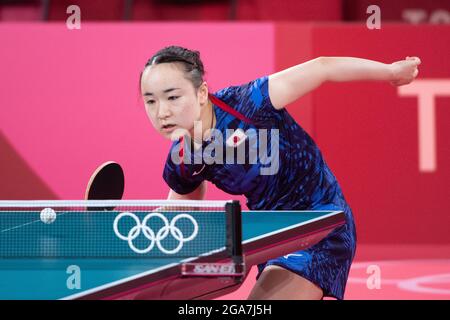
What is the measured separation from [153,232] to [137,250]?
0.07m

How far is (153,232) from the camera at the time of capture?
2434 millimetres

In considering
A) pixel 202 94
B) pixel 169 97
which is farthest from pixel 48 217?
pixel 202 94

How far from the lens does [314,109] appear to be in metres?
6.25

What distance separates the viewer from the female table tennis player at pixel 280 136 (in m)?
2.76

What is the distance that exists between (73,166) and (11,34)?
1148 mm

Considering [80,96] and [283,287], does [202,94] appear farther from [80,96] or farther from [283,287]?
[80,96]

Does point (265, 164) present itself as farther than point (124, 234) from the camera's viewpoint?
Yes

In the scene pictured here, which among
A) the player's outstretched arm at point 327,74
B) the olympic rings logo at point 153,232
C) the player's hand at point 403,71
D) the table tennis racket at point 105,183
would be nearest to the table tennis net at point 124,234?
the olympic rings logo at point 153,232

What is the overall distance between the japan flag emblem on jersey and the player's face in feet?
0.52

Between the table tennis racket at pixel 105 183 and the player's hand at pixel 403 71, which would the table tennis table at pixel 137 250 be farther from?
the player's hand at pixel 403 71

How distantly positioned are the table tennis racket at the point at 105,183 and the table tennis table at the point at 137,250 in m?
0.32

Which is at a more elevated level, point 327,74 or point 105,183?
point 327,74

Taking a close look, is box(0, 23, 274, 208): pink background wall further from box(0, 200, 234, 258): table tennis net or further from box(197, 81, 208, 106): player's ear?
box(0, 200, 234, 258): table tennis net
